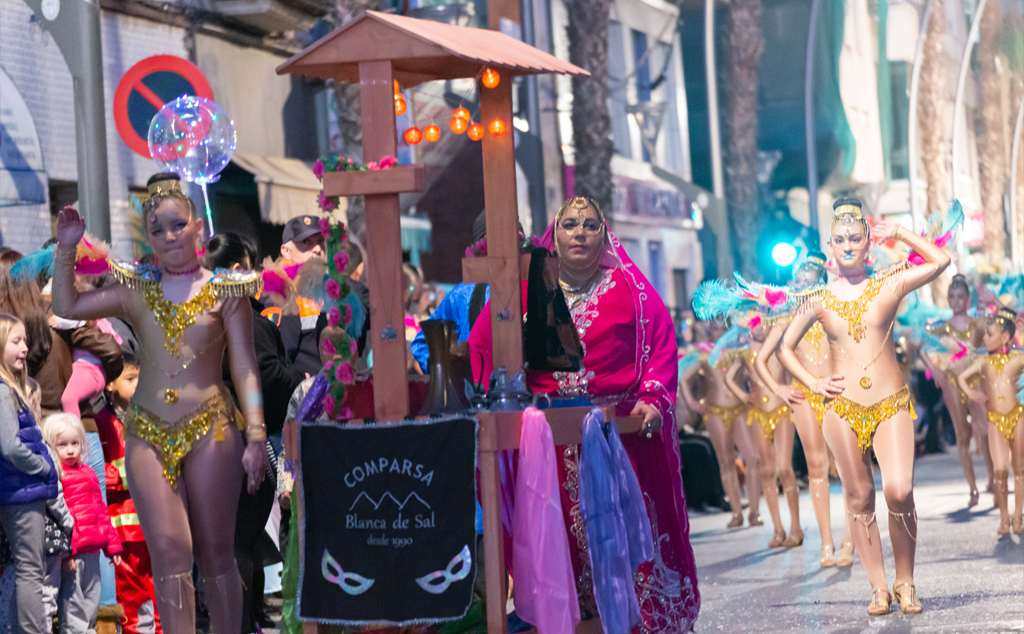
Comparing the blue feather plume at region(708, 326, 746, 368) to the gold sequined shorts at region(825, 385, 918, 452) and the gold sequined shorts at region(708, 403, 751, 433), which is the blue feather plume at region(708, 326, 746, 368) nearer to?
the gold sequined shorts at region(708, 403, 751, 433)

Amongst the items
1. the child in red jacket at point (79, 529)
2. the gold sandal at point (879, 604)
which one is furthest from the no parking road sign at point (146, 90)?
the gold sandal at point (879, 604)

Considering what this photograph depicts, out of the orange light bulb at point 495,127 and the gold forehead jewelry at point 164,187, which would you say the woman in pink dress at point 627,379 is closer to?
the orange light bulb at point 495,127

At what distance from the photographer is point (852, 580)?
26.4ft

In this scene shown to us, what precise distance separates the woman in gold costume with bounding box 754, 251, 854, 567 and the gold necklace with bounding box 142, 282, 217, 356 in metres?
3.43

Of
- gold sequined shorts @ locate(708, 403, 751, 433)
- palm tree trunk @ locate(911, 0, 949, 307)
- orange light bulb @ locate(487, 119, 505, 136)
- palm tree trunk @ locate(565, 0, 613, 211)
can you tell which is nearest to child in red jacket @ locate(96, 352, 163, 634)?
orange light bulb @ locate(487, 119, 505, 136)

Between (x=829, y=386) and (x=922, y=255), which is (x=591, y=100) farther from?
(x=829, y=386)

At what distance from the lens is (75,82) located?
36.7ft

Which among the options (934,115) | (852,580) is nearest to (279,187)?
(852,580)

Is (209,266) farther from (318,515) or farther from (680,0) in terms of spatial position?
(680,0)

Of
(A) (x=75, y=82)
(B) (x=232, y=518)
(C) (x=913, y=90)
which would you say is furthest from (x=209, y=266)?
(C) (x=913, y=90)

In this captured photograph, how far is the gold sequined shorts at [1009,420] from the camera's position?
Answer: 1034 cm

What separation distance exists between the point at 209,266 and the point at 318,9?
31.4 feet

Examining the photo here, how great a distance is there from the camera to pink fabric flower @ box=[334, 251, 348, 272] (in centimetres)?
489

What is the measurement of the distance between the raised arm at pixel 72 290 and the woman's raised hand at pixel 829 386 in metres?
3.68
